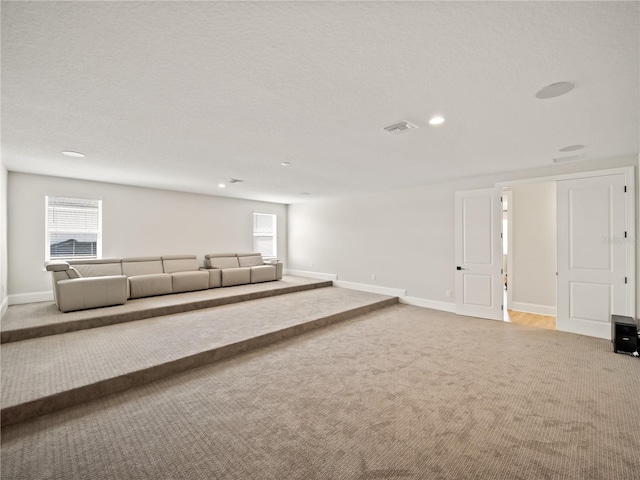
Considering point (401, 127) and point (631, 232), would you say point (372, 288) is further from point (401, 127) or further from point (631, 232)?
point (401, 127)

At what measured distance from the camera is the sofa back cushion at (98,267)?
520 cm

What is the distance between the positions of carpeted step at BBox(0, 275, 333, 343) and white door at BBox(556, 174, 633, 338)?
16.9 feet

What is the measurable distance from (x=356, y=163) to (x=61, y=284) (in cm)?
475

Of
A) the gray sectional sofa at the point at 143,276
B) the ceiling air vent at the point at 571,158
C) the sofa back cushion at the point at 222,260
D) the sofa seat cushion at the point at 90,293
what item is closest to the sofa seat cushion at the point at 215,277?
the gray sectional sofa at the point at 143,276

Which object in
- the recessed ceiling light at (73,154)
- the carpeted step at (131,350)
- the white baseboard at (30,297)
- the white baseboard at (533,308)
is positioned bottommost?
the white baseboard at (533,308)

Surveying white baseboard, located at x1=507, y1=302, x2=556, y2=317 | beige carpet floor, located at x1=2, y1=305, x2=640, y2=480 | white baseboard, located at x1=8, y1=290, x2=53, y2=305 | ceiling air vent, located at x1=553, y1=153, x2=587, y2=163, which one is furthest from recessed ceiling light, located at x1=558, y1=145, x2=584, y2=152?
white baseboard, located at x1=8, y1=290, x2=53, y2=305

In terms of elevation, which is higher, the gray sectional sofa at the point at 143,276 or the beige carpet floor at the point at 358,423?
the gray sectional sofa at the point at 143,276

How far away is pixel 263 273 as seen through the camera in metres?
7.29

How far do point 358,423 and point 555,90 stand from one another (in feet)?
9.53

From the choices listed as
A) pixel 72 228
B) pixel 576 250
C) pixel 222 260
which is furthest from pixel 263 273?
pixel 576 250

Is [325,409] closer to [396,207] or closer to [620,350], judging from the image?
[620,350]

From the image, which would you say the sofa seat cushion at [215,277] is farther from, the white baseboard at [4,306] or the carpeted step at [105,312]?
the white baseboard at [4,306]

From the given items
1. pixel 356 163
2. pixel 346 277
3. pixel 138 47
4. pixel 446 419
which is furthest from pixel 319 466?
pixel 346 277

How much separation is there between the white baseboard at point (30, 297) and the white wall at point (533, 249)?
8.83 m
